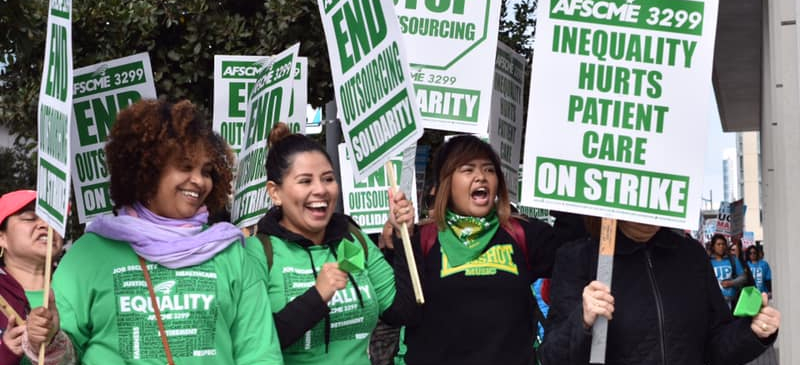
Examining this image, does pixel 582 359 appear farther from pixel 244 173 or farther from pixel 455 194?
pixel 244 173

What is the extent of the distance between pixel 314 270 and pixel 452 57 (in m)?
1.99

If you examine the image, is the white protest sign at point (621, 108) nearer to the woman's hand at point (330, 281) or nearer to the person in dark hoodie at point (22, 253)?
the woman's hand at point (330, 281)

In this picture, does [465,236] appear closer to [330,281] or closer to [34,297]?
[330,281]

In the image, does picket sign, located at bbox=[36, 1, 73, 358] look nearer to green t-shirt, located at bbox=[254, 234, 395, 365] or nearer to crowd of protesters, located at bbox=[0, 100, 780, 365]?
crowd of protesters, located at bbox=[0, 100, 780, 365]

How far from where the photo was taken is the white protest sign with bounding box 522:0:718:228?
4578 millimetres

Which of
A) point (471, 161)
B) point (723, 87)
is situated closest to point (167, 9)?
point (471, 161)

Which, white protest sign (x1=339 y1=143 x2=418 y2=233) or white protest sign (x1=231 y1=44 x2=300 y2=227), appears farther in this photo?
white protest sign (x1=339 y1=143 x2=418 y2=233)

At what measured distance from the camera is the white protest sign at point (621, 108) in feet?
15.0

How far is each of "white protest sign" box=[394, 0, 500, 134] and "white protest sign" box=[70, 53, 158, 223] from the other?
1604 millimetres

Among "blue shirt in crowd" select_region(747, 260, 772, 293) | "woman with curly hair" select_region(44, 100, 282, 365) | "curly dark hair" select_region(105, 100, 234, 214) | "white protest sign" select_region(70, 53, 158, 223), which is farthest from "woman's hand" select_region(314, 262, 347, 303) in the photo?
"blue shirt in crowd" select_region(747, 260, 772, 293)

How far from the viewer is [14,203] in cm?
621

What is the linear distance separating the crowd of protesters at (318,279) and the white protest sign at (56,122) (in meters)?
0.18

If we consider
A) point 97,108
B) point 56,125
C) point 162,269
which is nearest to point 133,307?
point 162,269

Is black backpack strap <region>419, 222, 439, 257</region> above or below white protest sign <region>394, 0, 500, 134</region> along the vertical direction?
below
